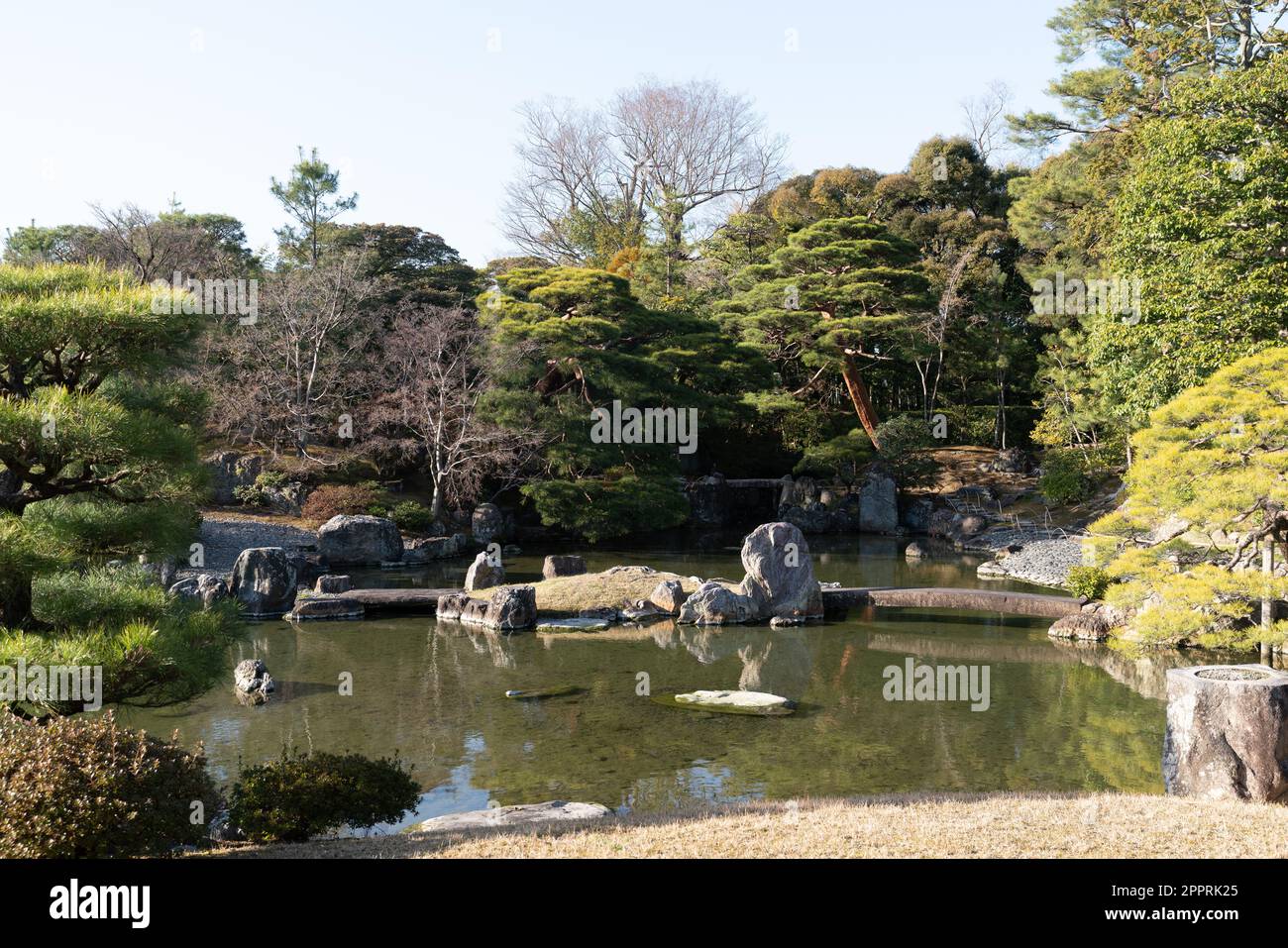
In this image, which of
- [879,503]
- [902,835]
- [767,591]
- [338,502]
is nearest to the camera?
[902,835]

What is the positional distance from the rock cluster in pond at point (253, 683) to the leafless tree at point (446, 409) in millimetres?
12437

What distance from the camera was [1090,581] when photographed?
16469 mm

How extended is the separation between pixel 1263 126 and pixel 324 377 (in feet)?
76.1

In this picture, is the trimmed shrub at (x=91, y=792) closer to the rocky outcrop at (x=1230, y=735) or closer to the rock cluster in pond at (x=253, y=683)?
the rock cluster in pond at (x=253, y=683)

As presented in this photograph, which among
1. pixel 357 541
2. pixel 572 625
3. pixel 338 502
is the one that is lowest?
pixel 572 625

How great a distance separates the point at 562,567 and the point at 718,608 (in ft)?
13.3

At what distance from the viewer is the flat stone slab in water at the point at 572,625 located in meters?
16.2

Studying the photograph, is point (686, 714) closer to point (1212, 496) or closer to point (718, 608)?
point (718, 608)

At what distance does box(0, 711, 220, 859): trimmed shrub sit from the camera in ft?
16.3

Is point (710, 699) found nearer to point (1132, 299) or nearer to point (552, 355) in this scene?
point (1132, 299)

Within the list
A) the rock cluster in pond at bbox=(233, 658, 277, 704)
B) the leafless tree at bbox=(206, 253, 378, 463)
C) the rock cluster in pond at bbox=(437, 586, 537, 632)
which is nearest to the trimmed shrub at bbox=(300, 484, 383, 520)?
the leafless tree at bbox=(206, 253, 378, 463)

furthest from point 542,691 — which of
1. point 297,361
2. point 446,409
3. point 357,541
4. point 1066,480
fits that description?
point 1066,480

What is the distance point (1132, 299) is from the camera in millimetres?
19000

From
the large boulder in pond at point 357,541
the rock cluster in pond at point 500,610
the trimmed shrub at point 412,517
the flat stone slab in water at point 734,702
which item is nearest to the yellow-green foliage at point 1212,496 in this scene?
the flat stone slab in water at point 734,702
